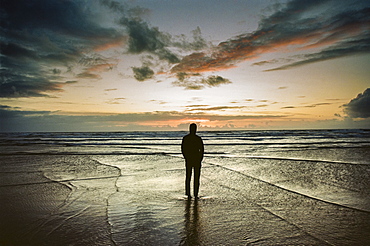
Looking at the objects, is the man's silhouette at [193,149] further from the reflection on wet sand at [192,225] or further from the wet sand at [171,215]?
the wet sand at [171,215]

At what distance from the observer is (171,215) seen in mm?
5445

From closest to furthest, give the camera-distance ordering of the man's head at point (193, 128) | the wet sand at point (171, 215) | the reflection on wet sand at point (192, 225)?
the reflection on wet sand at point (192, 225), the wet sand at point (171, 215), the man's head at point (193, 128)

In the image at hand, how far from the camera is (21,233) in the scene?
459cm

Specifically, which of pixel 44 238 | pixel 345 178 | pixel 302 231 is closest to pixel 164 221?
pixel 44 238

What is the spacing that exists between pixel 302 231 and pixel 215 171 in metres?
6.58

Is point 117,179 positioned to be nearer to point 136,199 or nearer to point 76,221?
point 136,199

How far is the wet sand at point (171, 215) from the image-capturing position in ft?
14.2

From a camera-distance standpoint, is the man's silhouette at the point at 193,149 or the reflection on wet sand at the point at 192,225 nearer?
the reflection on wet sand at the point at 192,225

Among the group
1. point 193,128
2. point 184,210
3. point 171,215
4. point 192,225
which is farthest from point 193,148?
point 192,225

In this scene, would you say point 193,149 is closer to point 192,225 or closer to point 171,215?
point 171,215

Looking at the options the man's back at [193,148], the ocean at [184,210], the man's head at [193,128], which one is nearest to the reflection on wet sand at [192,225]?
the ocean at [184,210]

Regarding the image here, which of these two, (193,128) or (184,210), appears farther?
(193,128)

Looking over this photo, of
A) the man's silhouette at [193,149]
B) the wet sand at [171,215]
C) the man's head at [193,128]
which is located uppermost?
the man's head at [193,128]

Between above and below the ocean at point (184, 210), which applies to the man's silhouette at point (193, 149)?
above
